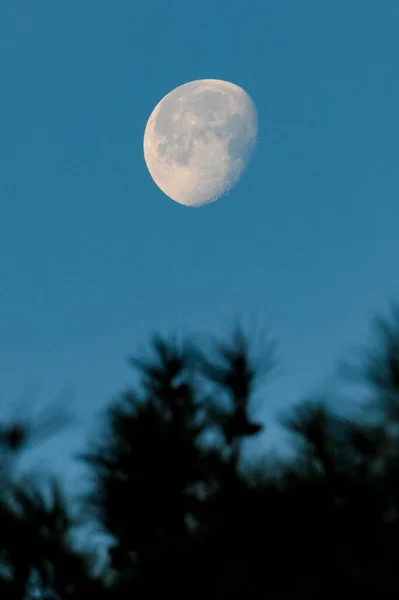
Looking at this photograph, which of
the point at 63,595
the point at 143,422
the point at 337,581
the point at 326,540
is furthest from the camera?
the point at 143,422

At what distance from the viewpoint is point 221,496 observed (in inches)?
307

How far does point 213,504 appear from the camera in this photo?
316 inches

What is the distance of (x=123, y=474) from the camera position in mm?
9727

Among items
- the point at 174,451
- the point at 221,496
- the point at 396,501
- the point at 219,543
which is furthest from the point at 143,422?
the point at 396,501

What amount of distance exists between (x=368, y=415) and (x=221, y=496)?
6.39 feet

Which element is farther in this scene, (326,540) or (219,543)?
(219,543)

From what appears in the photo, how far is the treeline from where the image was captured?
6152 millimetres

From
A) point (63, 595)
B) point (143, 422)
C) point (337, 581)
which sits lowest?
point (337, 581)

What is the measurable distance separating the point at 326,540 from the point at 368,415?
1.26m

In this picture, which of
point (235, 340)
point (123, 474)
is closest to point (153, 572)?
point (123, 474)

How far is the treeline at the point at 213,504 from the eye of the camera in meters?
6.15

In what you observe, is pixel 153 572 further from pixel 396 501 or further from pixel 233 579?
pixel 396 501

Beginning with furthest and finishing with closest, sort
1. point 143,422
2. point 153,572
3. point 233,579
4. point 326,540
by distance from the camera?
1. point 143,422
2. point 153,572
3. point 326,540
4. point 233,579

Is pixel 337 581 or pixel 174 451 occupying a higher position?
pixel 174 451
